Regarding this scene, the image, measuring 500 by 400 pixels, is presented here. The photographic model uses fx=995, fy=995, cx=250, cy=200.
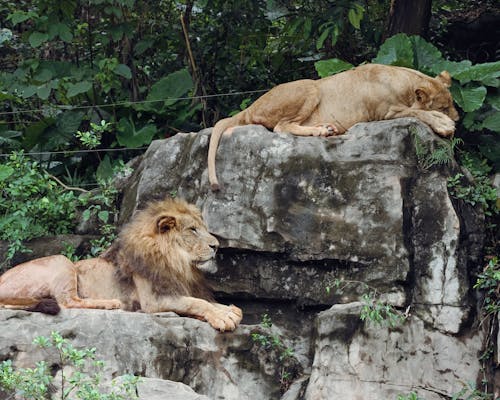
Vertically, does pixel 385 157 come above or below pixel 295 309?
above

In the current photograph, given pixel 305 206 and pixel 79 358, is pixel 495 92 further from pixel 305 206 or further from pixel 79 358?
pixel 79 358

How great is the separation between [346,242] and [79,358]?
271 centimetres

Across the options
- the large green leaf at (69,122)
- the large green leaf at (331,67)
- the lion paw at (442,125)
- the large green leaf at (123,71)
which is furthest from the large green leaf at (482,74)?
the large green leaf at (69,122)

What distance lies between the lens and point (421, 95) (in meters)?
8.39

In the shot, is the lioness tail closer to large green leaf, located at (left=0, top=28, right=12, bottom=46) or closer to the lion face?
the lion face

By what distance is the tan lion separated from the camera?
8.37m

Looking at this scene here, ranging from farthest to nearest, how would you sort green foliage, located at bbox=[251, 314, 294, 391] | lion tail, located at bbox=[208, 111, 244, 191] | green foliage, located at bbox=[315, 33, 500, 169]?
green foliage, located at bbox=[315, 33, 500, 169]
lion tail, located at bbox=[208, 111, 244, 191]
green foliage, located at bbox=[251, 314, 294, 391]

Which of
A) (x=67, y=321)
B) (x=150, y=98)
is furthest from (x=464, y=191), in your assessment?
(x=150, y=98)

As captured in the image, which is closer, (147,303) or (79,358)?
(79,358)

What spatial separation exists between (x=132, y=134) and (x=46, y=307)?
3452 millimetres

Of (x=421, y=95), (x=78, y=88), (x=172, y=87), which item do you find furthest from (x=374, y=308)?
(x=78, y=88)

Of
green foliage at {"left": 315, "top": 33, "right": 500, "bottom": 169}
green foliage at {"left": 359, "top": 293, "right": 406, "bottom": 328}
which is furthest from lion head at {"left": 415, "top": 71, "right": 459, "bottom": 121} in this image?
green foliage at {"left": 359, "top": 293, "right": 406, "bottom": 328}

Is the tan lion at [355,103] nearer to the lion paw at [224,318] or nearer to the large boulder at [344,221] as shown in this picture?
the large boulder at [344,221]

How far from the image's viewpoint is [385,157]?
24.7ft
